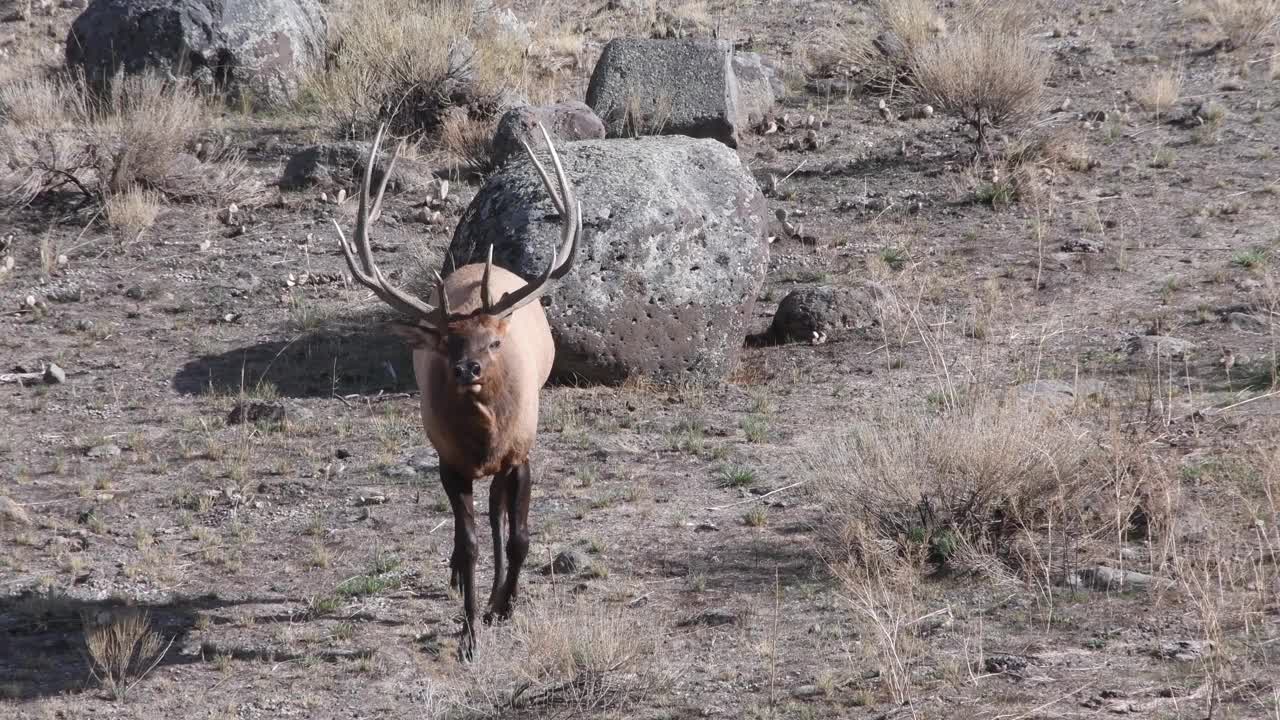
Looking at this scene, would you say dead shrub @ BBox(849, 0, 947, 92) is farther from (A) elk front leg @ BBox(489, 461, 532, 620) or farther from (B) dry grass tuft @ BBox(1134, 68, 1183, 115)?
(A) elk front leg @ BBox(489, 461, 532, 620)

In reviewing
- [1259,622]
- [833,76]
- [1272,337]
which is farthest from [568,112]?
[1259,622]

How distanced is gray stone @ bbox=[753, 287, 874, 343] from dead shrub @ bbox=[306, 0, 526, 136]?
16.4 ft

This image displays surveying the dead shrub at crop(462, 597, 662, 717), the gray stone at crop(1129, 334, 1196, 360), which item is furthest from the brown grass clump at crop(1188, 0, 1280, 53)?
the dead shrub at crop(462, 597, 662, 717)

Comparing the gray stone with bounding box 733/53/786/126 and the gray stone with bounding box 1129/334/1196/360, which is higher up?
the gray stone with bounding box 733/53/786/126

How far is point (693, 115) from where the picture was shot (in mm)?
13656

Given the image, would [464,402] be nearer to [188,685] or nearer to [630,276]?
[188,685]

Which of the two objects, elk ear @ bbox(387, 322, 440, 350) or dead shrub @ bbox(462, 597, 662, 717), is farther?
elk ear @ bbox(387, 322, 440, 350)

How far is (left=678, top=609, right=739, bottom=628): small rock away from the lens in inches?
244

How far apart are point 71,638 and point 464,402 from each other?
2.05 metres

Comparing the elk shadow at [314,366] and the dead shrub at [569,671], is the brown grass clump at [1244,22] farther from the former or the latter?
the dead shrub at [569,671]

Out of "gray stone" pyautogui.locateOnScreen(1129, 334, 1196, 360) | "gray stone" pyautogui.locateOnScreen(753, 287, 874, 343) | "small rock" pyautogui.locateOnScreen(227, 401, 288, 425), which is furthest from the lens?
"gray stone" pyautogui.locateOnScreen(753, 287, 874, 343)

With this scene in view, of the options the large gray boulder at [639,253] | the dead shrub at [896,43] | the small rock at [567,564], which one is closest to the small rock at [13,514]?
the small rock at [567,564]

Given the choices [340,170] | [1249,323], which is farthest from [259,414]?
[1249,323]

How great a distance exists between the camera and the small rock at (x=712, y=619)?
6207 mm
